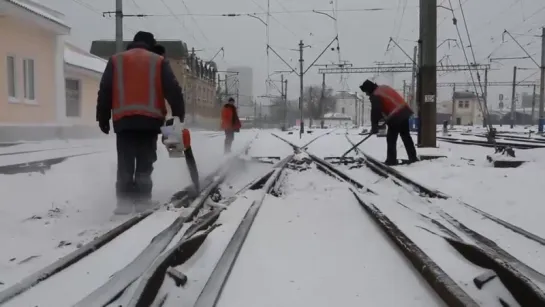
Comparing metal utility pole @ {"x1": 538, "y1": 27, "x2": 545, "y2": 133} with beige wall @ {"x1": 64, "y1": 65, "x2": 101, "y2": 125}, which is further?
metal utility pole @ {"x1": 538, "y1": 27, "x2": 545, "y2": 133}

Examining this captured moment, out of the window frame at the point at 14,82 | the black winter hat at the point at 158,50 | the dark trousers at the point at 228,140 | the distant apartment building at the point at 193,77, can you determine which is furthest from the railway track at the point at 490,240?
the distant apartment building at the point at 193,77

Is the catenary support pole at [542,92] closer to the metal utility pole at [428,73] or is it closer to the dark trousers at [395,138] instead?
the metal utility pole at [428,73]

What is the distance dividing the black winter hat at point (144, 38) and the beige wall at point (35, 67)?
39.7 ft

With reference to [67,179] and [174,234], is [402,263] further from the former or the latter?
[67,179]

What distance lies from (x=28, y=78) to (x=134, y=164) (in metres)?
15.1

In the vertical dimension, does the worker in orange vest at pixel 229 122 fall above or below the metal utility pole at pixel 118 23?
below

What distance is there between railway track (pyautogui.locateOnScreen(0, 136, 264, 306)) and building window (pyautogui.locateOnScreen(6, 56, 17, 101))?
13952mm

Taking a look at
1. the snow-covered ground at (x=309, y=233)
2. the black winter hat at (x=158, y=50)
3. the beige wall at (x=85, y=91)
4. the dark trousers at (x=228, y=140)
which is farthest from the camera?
the beige wall at (x=85, y=91)

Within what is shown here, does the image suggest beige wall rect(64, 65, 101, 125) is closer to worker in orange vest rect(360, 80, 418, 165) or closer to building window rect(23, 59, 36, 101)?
building window rect(23, 59, 36, 101)

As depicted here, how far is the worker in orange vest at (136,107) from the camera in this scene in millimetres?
5059

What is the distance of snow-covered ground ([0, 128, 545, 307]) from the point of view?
2797 mm

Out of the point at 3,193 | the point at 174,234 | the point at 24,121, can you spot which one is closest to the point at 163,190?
the point at 3,193

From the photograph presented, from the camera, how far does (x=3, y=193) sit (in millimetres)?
6074

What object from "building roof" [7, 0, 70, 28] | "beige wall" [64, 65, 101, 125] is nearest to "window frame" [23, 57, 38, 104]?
"building roof" [7, 0, 70, 28]
